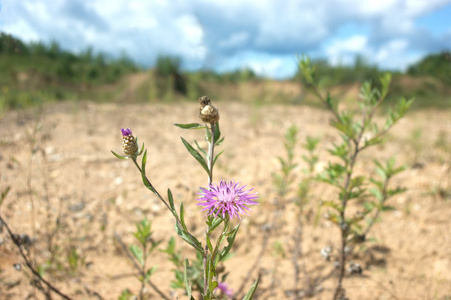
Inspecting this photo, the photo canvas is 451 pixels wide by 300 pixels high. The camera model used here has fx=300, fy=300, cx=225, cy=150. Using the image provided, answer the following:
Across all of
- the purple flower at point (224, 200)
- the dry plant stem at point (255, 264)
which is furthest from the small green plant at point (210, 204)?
the dry plant stem at point (255, 264)

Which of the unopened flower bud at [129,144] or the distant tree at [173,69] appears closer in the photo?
the unopened flower bud at [129,144]

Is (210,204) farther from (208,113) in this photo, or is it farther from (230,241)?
(208,113)

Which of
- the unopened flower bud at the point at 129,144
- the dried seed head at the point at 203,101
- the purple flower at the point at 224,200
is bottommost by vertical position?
the purple flower at the point at 224,200

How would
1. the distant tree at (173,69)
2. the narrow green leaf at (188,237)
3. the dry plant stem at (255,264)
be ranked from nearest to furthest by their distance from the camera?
A: the narrow green leaf at (188,237), the dry plant stem at (255,264), the distant tree at (173,69)

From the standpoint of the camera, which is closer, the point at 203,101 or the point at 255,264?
the point at 203,101

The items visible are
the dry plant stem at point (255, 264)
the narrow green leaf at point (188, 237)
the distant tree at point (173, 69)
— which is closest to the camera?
the narrow green leaf at point (188, 237)

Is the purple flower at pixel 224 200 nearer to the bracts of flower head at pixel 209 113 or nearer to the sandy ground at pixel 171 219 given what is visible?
the bracts of flower head at pixel 209 113

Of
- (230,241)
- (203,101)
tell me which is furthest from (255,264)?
(203,101)

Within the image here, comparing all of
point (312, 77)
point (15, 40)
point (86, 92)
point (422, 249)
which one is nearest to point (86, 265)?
point (15, 40)
